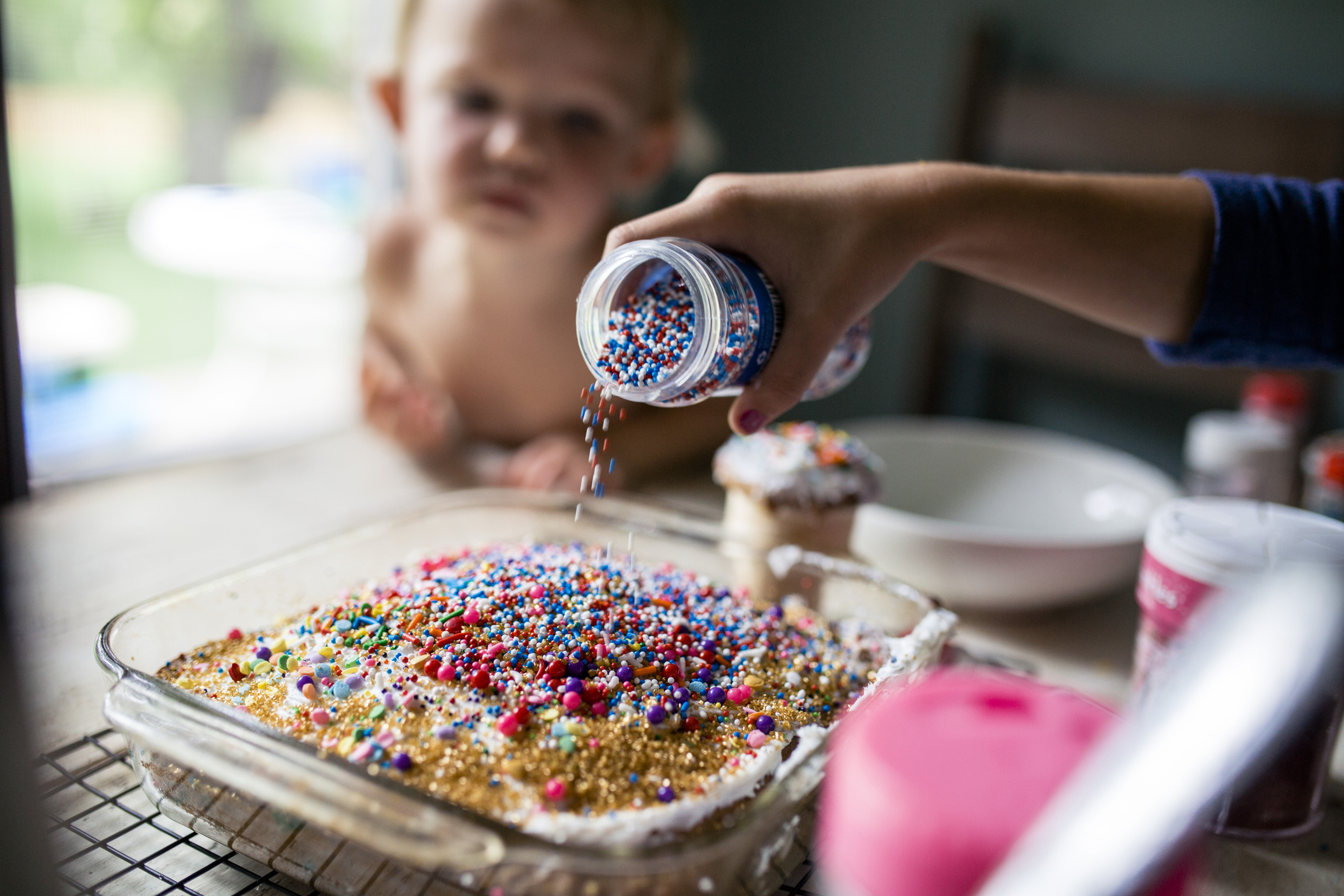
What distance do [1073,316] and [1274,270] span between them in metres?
0.85

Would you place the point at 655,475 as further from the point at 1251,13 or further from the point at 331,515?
the point at 1251,13

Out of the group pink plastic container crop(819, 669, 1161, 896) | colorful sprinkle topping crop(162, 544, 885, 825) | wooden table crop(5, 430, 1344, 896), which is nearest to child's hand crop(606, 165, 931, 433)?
colorful sprinkle topping crop(162, 544, 885, 825)

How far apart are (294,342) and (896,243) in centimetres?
176

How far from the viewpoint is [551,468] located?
126cm

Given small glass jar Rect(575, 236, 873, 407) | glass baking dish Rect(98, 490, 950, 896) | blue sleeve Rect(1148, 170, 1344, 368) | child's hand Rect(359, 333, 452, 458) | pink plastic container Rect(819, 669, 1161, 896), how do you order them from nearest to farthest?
pink plastic container Rect(819, 669, 1161, 896)
glass baking dish Rect(98, 490, 950, 896)
small glass jar Rect(575, 236, 873, 407)
blue sleeve Rect(1148, 170, 1344, 368)
child's hand Rect(359, 333, 452, 458)

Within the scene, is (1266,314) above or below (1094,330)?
above

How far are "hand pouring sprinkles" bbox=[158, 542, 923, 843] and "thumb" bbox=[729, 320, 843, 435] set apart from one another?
0.56 ft

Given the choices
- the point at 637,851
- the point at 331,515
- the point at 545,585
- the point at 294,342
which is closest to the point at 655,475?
the point at 331,515

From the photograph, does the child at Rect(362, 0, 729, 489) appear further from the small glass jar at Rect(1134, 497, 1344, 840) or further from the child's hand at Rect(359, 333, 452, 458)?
the small glass jar at Rect(1134, 497, 1344, 840)

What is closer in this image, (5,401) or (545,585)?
(545,585)

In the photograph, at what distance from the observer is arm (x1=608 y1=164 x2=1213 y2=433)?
66 centimetres

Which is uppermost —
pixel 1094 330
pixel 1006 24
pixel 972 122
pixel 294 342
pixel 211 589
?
pixel 1006 24

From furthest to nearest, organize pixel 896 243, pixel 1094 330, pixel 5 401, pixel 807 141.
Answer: pixel 807 141, pixel 1094 330, pixel 5 401, pixel 896 243

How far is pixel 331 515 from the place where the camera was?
1175 millimetres
